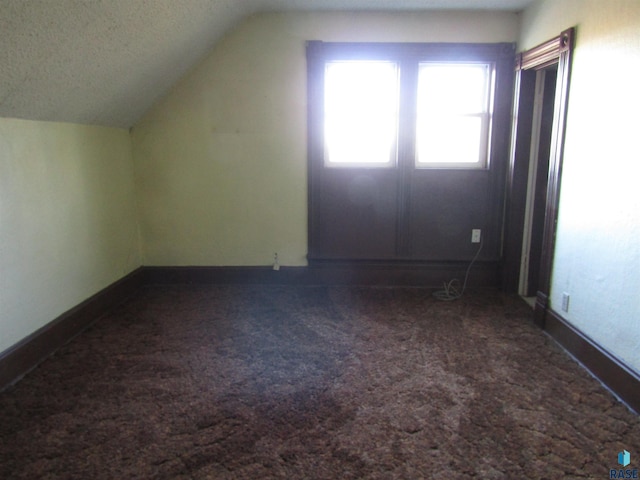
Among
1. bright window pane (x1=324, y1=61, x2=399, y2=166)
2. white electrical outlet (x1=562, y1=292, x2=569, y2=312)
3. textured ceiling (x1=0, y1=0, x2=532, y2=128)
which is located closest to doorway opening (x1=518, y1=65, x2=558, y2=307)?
white electrical outlet (x1=562, y1=292, x2=569, y2=312)

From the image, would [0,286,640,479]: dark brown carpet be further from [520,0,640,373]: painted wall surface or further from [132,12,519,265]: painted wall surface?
[132,12,519,265]: painted wall surface

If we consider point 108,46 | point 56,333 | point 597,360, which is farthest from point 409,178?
point 56,333

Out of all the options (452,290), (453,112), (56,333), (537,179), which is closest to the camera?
(56,333)

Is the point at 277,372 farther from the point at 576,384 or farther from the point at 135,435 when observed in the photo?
the point at 576,384

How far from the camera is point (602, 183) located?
2.31m

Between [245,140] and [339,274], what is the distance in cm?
142

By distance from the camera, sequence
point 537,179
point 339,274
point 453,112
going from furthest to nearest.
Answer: point 339,274 < point 453,112 < point 537,179

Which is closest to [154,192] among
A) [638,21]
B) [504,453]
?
[504,453]

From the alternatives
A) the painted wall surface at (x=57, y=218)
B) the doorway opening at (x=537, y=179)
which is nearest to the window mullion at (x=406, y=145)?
the doorway opening at (x=537, y=179)

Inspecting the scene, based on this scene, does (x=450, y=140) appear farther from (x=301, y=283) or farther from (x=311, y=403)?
(x=311, y=403)

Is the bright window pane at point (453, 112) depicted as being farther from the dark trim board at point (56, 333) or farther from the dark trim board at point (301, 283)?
the dark trim board at point (56, 333)

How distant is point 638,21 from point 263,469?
2620 mm

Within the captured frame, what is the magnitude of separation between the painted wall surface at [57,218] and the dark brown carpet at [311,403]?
1.08ft

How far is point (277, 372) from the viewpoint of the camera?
238 cm
